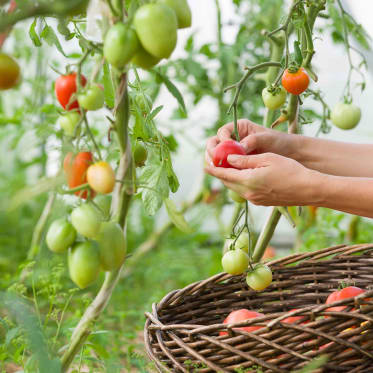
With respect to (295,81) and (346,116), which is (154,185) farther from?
(346,116)

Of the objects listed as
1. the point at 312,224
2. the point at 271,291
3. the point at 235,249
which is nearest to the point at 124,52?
the point at 235,249

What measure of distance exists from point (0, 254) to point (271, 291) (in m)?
1.51

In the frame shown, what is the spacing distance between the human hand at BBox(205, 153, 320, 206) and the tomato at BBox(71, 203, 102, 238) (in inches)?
15.1

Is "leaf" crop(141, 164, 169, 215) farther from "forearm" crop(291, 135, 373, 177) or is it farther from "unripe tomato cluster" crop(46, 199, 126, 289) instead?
"forearm" crop(291, 135, 373, 177)

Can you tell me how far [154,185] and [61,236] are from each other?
0.21 metres

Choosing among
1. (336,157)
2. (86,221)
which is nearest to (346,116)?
(336,157)

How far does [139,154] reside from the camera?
0.85 metres

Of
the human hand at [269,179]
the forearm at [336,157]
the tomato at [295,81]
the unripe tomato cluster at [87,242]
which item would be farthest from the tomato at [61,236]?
the forearm at [336,157]

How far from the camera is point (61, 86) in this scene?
2.33 feet

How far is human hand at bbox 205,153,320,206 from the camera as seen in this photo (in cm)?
93

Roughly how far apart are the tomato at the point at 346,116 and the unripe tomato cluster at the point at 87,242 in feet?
2.66

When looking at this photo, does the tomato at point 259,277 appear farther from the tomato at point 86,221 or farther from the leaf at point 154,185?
the tomato at point 86,221

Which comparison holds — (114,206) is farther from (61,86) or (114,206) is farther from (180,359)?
(180,359)

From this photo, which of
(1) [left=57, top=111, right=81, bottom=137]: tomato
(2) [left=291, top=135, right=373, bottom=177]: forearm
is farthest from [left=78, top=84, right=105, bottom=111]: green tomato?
(2) [left=291, top=135, right=373, bottom=177]: forearm
